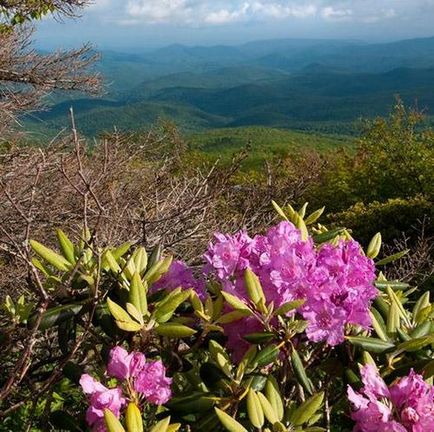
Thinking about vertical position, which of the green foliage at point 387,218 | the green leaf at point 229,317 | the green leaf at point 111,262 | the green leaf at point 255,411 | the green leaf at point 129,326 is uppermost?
the green leaf at point 111,262

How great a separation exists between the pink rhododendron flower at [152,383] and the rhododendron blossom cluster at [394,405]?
1.28 ft

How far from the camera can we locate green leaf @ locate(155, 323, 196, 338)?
4.21 feet

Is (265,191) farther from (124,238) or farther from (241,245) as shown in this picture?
(241,245)

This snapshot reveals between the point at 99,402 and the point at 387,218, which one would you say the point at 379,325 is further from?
the point at 387,218

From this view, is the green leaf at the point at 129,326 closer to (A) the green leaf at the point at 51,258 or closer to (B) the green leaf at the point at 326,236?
(A) the green leaf at the point at 51,258

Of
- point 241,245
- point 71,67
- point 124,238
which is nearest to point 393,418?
point 241,245

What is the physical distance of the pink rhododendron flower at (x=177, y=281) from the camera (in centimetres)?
153

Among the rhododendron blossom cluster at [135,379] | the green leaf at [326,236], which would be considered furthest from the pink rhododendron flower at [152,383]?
the green leaf at [326,236]

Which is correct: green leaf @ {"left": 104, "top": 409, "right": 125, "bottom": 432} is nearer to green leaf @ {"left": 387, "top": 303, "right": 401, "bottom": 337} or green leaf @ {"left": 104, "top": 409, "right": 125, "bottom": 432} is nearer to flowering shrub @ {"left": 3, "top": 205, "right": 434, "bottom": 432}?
flowering shrub @ {"left": 3, "top": 205, "right": 434, "bottom": 432}

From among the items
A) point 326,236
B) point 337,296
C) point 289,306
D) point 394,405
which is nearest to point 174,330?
point 289,306

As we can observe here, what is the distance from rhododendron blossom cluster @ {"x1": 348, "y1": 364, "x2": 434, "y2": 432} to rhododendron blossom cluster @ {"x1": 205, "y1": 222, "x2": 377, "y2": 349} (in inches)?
5.8

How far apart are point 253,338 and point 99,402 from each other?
0.35m

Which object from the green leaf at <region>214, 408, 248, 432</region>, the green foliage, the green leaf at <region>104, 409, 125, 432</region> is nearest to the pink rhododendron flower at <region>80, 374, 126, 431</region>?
the green leaf at <region>104, 409, 125, 432</region>

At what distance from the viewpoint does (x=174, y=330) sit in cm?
129
